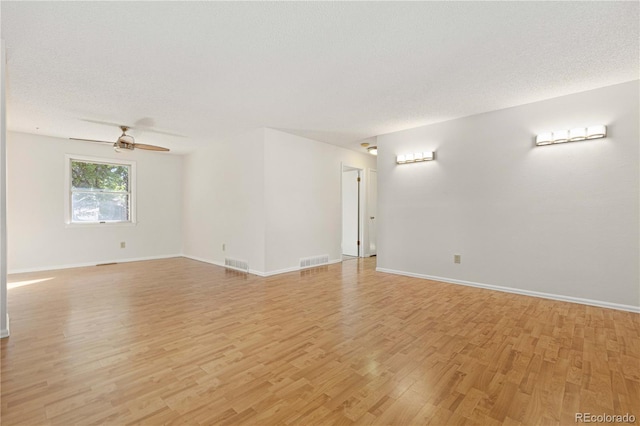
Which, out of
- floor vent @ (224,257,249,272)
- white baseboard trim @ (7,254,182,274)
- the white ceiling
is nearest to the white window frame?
white baseboard trim @ (7,254,182,274)

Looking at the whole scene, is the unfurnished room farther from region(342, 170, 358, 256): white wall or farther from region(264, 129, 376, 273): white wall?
region(342, 170, 358, 256): white wall

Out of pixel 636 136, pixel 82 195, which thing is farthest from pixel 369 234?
pixel 82 195

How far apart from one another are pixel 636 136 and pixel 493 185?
146cm

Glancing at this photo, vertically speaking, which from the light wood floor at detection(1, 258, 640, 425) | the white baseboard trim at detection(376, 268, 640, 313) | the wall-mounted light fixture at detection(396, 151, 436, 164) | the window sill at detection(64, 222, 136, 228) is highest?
the wall-mounted light fixture at detection(396, 151, 436, 164)

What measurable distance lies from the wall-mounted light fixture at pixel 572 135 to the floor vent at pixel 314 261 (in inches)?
159

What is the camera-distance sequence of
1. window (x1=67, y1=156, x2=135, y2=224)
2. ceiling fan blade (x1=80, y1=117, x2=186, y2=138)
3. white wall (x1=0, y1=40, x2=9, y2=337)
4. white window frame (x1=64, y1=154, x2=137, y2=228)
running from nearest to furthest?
1. white wall (x1=0, y1=40, x2=9, y2=337)
2. ceiling fan blade (x1=80, y1=117, x2=186, y2=138)
3. white window frame (x1=64, y1=154, x2=137, y2=228)
4. window (x1=67, y1=156, x2=135, y2=224)

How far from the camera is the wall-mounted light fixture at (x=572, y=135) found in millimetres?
3299

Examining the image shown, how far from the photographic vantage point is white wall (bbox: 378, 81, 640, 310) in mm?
3258

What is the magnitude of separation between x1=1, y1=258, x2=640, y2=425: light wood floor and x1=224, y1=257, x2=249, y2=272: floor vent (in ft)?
4.79

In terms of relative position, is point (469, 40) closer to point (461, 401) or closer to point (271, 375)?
point (461, 401)

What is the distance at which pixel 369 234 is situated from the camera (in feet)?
23.5

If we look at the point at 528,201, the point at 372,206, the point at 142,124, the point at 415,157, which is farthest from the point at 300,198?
the point at 528,201

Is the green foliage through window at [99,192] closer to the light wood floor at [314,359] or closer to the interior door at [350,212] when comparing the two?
the light wood floor at [314,359]

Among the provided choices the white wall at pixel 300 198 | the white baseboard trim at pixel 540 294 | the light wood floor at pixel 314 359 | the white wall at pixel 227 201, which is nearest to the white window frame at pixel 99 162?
the white wall at pixel 227 201
